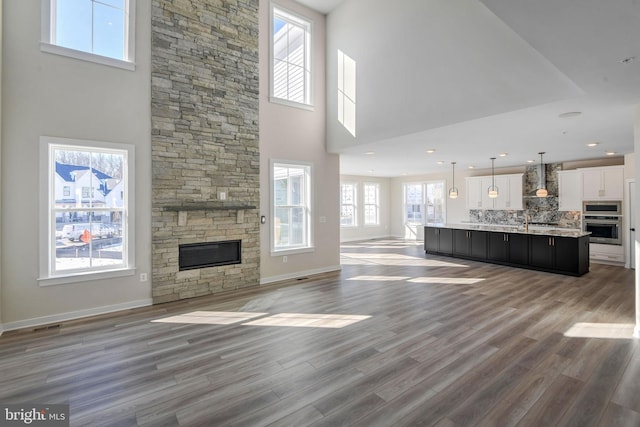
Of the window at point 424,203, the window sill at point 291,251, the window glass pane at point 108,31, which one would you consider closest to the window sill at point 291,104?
the window glass pane at point 108,31

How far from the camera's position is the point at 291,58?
20.9 ft

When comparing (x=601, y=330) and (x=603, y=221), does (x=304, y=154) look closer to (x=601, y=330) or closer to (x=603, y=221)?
(x=601, y=330)

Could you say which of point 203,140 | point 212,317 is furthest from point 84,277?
point 203,140

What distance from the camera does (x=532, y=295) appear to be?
4953 millimetres

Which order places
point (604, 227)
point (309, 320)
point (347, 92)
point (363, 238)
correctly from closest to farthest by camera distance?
point (309, 320) → point (347, 92) → point (604, 227) → point (363, 238)

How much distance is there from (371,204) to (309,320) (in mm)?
9575

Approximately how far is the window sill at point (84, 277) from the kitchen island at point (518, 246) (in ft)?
25.1

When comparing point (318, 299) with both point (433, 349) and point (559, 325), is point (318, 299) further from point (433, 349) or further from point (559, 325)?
point (559, 325)

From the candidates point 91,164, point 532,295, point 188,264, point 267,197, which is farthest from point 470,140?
point 91,164

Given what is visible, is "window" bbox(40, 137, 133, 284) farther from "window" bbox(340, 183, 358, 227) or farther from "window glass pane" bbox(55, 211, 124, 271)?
"window" bbox(340, 183, 358, 227)

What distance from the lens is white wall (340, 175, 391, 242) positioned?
12156 mm

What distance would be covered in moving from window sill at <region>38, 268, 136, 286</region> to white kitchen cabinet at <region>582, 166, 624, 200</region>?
10.2m

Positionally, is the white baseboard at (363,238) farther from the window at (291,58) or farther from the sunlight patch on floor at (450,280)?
the window at (291,58)

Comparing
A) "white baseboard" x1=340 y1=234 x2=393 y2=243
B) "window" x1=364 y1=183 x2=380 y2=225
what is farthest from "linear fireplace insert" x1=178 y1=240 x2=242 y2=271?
"window" x1=364 y1=183 x2=380 y2=225
